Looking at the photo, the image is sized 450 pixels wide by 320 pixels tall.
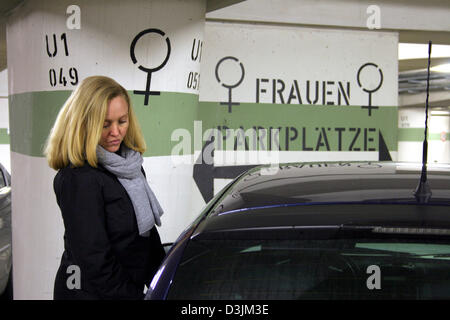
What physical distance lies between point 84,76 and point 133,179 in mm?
1912

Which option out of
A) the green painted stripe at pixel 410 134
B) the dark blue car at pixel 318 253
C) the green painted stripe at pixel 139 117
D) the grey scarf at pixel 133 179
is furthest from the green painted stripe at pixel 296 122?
the green painted stripe at pixel 410 134

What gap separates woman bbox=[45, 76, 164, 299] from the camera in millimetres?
2119

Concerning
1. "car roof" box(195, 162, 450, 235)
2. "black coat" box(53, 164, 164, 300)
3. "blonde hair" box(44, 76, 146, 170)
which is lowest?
"black coat" box(53, 164, 164, 300)

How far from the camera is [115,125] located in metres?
2.32

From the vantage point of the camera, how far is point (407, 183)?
1.82 m

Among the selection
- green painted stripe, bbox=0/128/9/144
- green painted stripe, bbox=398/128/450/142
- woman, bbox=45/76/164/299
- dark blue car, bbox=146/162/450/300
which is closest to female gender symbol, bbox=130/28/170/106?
woman, bbox=45/76/164/299

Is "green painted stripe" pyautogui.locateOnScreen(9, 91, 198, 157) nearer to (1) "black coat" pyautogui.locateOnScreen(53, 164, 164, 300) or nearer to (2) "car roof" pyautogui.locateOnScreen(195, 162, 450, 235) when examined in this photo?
(1) "black coat" pyautogui.locateOnScreen(53, 164, 164, 300)

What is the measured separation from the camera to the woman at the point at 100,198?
2119mm

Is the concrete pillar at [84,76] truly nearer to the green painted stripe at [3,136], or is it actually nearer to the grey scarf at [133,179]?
the grey scarf at [133,179]

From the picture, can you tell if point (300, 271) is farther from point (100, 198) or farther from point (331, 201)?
point (100, 198)

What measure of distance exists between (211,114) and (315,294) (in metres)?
4.11

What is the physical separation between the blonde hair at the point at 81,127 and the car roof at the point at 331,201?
60 centimetres

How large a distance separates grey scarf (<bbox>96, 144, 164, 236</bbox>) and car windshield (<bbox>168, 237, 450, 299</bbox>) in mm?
843
